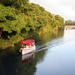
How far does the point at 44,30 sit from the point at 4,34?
4457cm

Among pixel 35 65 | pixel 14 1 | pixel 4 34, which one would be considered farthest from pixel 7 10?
pixel 35 65

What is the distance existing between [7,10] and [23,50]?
25.3ft

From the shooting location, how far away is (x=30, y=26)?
3359 cm

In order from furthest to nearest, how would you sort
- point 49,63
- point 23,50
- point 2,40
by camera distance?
point 2,40 < point 23,50 < point 49,63

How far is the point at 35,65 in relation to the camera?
1834 cm

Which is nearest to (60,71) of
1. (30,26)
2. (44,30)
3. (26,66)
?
(26,66)

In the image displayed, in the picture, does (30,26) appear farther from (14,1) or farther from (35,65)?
(35,65)

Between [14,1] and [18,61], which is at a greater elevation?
[14,1]

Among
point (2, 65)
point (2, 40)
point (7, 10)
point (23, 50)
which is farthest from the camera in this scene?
point (2, 40)

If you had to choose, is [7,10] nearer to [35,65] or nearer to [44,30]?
[35,65]

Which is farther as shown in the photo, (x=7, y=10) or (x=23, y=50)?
(x=23, y=50)

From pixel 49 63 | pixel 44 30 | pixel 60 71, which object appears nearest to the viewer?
pixel 60 71

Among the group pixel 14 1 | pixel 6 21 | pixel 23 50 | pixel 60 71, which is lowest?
pixel 60 71

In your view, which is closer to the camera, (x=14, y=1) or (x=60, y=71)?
(x=60, y=71)
